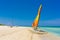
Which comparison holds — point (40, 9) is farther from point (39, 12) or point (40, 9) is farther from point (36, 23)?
point (36, 23)

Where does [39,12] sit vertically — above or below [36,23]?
above

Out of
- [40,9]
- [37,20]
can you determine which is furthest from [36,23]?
[40,9]

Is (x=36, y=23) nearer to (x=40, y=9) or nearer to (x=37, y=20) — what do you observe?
(x=37, y=20)

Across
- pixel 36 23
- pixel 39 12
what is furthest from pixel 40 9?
pixel 36 23

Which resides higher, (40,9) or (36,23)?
(40,9)

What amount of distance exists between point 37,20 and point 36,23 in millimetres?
583

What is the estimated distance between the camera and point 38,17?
26.4 metres

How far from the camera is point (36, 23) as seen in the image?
86.5 feet

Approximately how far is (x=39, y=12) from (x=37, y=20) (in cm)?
150

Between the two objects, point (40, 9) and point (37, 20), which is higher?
point (40, 9)

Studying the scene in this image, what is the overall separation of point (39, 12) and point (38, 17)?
36.4 inches

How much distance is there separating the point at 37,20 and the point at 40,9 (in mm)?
2010

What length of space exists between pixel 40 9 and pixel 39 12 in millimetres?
536

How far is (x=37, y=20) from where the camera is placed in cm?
2658
